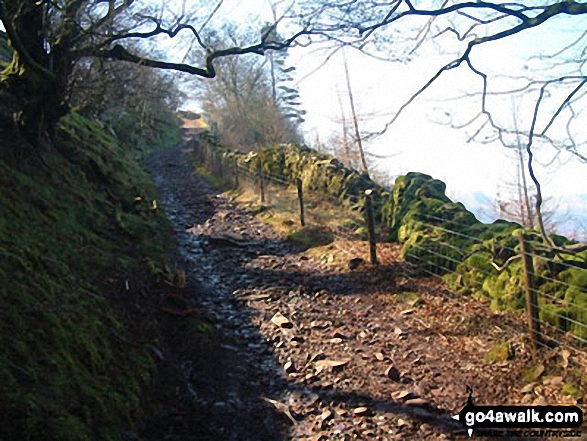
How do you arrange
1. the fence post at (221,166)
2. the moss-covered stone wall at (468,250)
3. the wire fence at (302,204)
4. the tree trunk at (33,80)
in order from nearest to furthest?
1. the moss-covered stone wall at (468,250)
2. the tree trunk at (33,80)
3. the wire fence at (302,204)
4. the fence post at (221,166)

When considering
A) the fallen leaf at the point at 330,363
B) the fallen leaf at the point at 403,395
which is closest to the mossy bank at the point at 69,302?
the fallen leaf at the point at 330,363

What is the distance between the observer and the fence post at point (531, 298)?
473 centimetres

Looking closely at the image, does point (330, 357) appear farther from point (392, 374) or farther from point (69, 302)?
point (69, 302)

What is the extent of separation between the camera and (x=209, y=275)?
816 cm

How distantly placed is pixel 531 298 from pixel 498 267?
0.81m

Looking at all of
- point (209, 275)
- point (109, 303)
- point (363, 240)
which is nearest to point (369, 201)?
point (363, 240)

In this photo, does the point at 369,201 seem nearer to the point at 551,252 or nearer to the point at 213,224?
the point at 551,252

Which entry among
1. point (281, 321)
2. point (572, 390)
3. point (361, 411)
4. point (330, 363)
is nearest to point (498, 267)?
point (572, 390)

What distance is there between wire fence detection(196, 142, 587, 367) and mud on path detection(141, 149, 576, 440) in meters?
0.23

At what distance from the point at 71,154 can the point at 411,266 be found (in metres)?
6.98

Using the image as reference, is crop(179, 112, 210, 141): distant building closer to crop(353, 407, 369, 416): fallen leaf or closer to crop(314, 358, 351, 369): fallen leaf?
crop(314, 358, 351, 369): fallen leaf

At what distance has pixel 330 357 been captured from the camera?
5352 mm

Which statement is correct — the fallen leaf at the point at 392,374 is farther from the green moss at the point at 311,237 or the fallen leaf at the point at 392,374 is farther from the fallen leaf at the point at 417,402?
the green moss at the point at 311,237

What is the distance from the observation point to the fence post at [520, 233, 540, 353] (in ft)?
15.5
